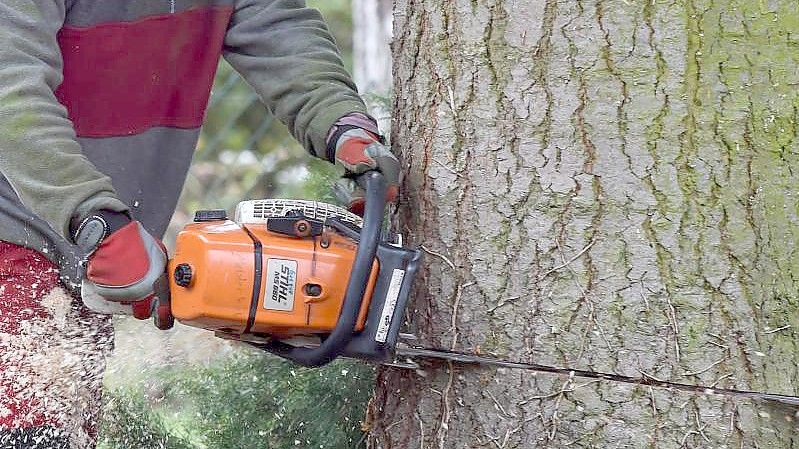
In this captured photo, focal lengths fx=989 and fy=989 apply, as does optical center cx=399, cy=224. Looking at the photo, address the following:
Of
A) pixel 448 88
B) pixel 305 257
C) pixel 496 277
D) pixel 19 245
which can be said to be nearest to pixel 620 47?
pixel 448 88

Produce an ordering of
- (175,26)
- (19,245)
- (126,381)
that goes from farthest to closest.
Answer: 1. (126,381)
2. (175,26)
3. (19,245)

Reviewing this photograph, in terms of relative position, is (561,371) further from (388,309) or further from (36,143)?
(36,143)

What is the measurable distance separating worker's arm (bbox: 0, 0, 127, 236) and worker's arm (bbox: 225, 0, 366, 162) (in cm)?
56

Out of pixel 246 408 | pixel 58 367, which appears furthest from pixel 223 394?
pixel 58 367

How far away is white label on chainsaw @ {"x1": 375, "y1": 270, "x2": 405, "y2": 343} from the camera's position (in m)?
1.94

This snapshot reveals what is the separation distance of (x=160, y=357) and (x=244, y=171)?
Result: 5.44 meters

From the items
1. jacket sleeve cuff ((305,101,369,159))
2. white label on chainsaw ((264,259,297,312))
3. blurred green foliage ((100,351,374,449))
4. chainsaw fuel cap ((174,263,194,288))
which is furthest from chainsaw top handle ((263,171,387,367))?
blurred green foliage ((100,351,374,449))

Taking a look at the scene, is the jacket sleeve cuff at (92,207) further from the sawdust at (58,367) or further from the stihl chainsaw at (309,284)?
the sawdust at (58,367)

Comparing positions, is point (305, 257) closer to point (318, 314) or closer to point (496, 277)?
point (318, 314)

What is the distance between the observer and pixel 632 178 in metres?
1.85

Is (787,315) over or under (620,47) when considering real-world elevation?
under

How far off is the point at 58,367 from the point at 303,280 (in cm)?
84

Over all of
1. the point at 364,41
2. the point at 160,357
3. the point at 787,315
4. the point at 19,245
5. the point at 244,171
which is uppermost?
the point at 787,315

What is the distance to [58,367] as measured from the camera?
2.39 metres
